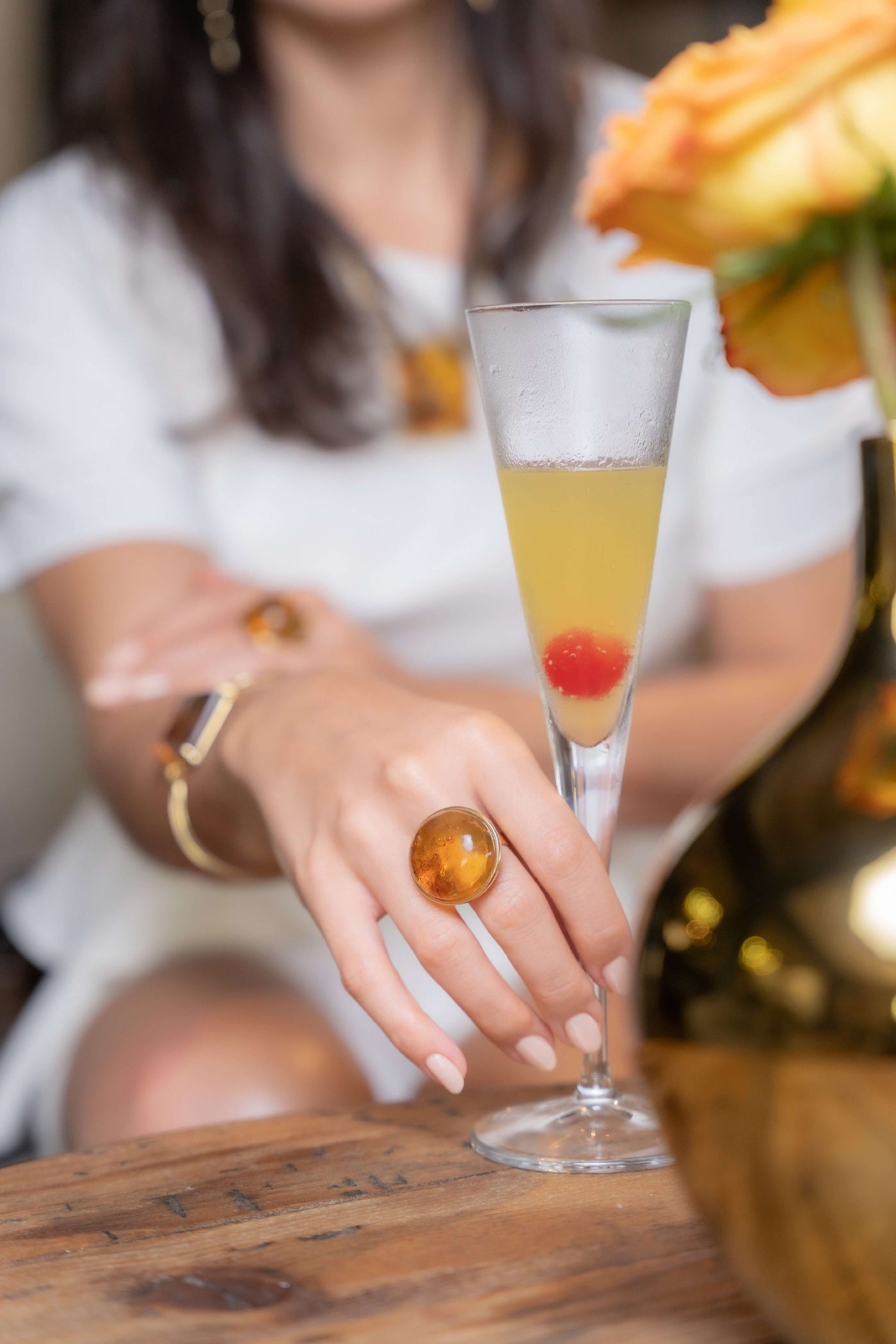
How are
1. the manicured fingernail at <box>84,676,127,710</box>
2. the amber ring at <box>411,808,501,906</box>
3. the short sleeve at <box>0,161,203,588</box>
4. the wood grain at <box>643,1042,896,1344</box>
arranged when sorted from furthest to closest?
the short sleeve at <box>0,161,203,588</box> < the manicured fingernail at <box>84,676,127,710</box> < the amber ring at <box>411,808,501,906</box> < the wood grain at <box>643,1042,896,1344</box>

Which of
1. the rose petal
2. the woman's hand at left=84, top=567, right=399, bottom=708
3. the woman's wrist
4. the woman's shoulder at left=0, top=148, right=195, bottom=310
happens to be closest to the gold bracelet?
the woman's wrist

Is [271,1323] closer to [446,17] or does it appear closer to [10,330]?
[10,330]

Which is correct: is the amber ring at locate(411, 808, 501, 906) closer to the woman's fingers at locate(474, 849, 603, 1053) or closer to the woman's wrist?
the woman's fingers at locate(474, 849, 603, 1053)

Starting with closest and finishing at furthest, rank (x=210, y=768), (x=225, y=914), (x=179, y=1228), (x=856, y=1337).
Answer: (x=856, y=1337) < (x=179, y=1228) < (x=210, y=768) < (x=225, y=914)

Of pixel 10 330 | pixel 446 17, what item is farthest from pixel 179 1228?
pixel 446 17

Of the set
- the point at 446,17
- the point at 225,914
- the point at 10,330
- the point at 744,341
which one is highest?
the point at 446,17

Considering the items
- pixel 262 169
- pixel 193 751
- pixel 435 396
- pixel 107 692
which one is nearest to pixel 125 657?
pixel 107 692

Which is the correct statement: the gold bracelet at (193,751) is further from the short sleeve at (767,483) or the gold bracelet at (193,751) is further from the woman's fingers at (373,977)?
the short sleeve at (767,483)
